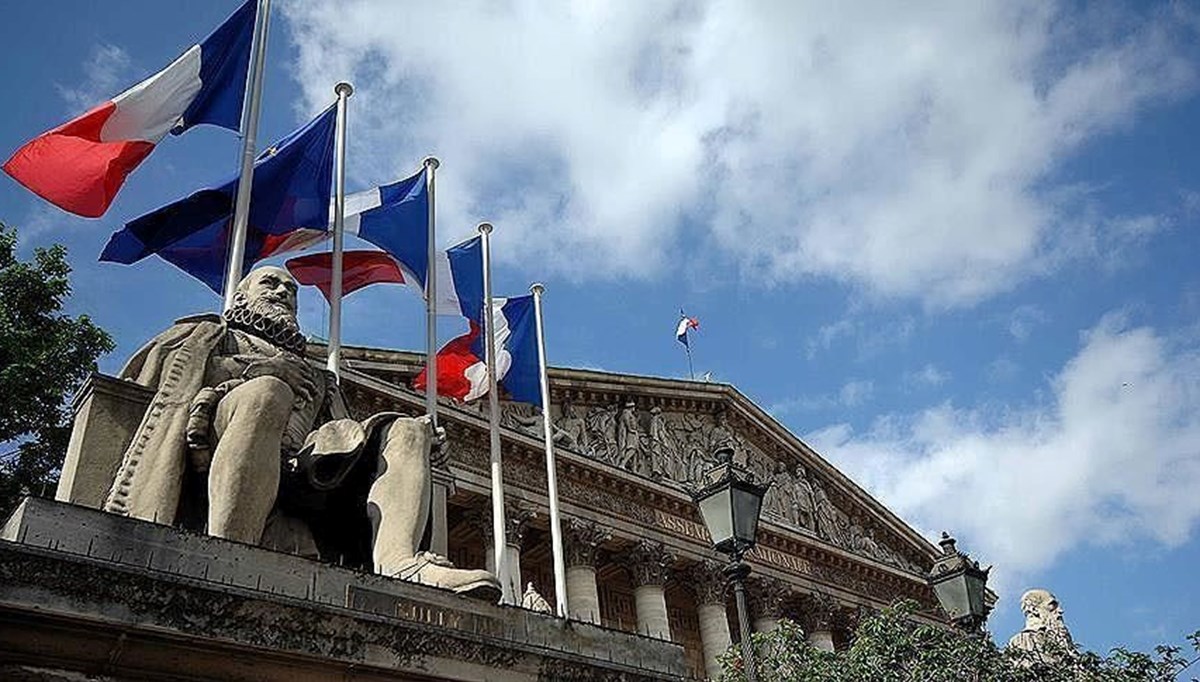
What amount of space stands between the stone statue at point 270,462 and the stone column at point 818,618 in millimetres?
25332

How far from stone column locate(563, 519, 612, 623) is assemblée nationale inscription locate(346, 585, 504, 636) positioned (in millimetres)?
18459

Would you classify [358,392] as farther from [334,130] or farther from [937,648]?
[937,648]

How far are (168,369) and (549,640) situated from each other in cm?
202

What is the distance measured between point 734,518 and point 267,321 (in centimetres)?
378

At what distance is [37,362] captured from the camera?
49.0ft

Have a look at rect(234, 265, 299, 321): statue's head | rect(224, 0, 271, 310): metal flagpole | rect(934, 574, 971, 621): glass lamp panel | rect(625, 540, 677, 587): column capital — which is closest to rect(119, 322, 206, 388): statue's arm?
rect(234, 265, 299, 321): statue's head

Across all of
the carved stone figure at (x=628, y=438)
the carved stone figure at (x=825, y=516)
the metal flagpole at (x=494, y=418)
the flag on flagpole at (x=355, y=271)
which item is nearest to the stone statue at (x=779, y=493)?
the carved stone figure at (x=825, y=516)

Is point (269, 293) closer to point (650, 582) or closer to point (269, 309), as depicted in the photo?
point (269, 309)

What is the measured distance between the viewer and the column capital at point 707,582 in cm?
2519

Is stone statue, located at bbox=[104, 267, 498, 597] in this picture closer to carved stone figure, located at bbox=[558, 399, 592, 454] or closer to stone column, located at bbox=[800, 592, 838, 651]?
carved stone figure, located at bbox=[558, 399, 592, 454]

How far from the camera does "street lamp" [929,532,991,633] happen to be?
30.7 feet

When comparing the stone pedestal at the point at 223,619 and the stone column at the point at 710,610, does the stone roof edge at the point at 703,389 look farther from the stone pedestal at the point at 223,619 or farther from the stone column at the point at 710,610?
the stone pedestal at the point at 223,619

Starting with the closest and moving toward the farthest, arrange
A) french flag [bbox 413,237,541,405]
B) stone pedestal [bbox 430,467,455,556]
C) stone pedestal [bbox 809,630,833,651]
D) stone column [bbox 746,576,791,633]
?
1. stone pedestal [bbox 430,467,455,556]
2. french flag [bbox 413,237,541,405]
3. stone column [bbox 746,576,791,633]
4. stone pedestal [bbox 809,630,833,651]

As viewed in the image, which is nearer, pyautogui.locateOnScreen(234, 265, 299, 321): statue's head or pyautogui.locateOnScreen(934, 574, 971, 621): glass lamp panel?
pyautogui.locateOnScreen(234, 265, 299, 321): statue's head
